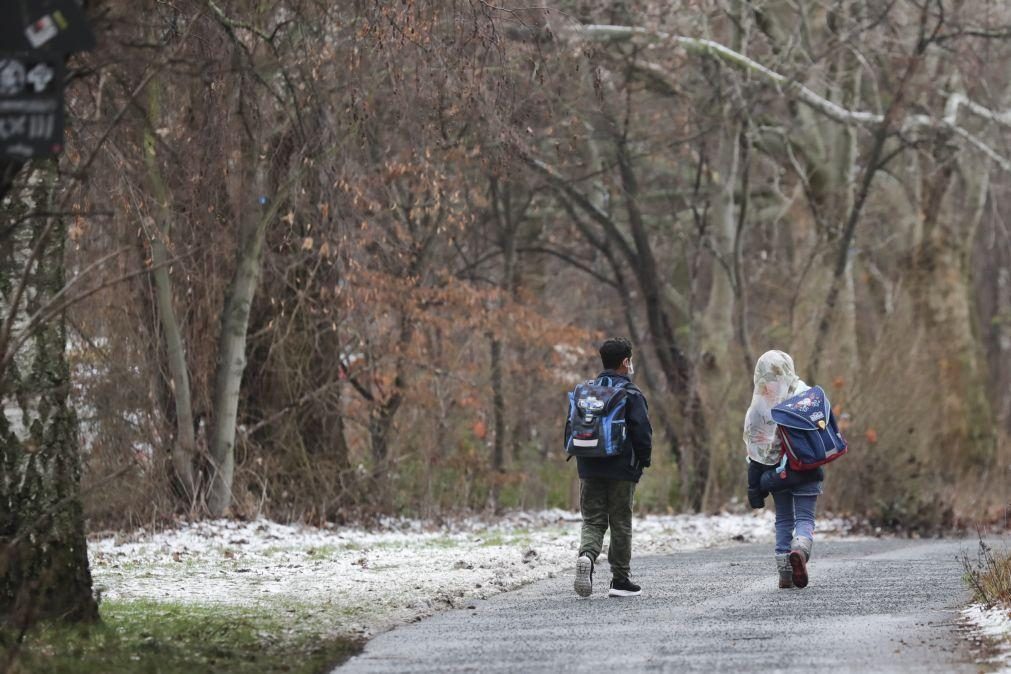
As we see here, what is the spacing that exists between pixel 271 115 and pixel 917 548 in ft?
26.0

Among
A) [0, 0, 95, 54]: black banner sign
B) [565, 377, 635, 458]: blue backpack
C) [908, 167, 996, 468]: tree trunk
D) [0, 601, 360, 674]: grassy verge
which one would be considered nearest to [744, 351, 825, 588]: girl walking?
[565, 377, 635, 458]: blue backpack

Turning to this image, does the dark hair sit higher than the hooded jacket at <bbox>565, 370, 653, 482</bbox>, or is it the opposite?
the dark hair

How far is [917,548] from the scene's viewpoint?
17.6 m

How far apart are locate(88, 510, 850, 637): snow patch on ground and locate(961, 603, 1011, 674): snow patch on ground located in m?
3.27

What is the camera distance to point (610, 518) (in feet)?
37.9

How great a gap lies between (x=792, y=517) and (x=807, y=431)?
26.3 inches

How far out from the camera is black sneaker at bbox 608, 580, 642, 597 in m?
11.6

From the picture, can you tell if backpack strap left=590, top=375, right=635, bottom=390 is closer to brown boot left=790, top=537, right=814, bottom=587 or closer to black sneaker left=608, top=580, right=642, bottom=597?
black sneaker left=608, top=580, right=642, bottom=597

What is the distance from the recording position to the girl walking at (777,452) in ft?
39.4

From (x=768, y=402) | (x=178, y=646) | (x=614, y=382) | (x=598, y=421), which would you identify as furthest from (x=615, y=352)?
(x=178, y=646)

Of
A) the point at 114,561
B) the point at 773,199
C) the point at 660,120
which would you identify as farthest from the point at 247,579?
the point at 773,199

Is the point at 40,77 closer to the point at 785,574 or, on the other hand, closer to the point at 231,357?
the point at 785,574

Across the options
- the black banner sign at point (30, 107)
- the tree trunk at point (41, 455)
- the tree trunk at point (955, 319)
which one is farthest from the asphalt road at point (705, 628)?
the tree trunk at point (955, 319)

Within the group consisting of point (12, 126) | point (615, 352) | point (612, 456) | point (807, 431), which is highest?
point (12, 126)
